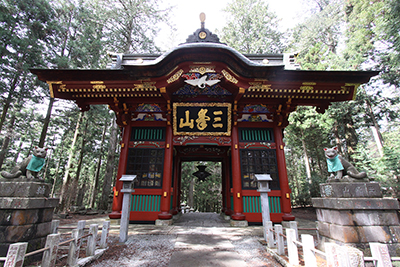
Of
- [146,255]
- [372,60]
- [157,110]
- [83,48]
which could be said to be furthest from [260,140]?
[83,48]

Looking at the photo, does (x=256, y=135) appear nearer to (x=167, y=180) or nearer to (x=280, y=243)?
(x=167, y=180)

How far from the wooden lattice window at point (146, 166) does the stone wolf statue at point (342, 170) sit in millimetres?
5860

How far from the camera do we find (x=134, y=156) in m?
7.95

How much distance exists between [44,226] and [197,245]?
3266 mm

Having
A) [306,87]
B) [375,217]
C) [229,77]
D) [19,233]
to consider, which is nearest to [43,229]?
[19,233]

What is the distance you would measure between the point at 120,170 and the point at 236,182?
4.73 meters

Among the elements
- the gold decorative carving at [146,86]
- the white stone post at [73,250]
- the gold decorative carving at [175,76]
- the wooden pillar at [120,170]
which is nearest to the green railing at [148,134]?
the wooden pillar at [120,170]

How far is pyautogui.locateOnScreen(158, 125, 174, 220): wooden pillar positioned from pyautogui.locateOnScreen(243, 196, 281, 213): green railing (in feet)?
9.99

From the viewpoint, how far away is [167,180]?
7469 millimetres

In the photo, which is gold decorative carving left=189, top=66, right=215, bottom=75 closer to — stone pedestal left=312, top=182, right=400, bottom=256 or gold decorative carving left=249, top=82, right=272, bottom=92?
gold decorative carving left=249, top=82, right=272, bottom=92

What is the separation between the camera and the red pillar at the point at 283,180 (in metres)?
7.16

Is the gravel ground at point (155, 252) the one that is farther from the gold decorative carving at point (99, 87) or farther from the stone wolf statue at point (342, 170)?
the gold decorative carving at point (99, 87)

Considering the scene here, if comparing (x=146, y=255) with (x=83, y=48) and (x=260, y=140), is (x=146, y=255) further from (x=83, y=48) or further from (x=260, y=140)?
(x=83, y=48)

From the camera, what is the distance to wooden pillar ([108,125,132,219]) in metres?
7.17
